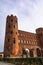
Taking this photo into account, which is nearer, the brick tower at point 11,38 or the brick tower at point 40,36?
the brick tower at point 11,38

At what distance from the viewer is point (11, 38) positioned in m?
40.6

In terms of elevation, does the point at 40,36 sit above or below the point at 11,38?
below

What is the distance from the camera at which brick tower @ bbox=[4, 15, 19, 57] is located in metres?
39.5

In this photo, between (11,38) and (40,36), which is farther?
(40,36)

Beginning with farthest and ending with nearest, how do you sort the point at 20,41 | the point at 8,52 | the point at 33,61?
the point at 20,41 < the point at 8,52 < the point at 33,61

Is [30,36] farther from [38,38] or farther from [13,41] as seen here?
[13,41]

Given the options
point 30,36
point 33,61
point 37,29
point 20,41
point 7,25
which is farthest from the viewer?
point 37,29

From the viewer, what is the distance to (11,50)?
129 feet

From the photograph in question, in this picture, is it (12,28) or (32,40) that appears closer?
(12,28)

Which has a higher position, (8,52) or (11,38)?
(11,38)

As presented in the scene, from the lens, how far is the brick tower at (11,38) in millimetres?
39450

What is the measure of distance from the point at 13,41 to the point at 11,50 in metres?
3.01

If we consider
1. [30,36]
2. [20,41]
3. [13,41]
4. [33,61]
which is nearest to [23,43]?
[20,41]

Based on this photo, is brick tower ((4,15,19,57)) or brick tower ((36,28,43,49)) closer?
brick tower ((4,15,19,57))
